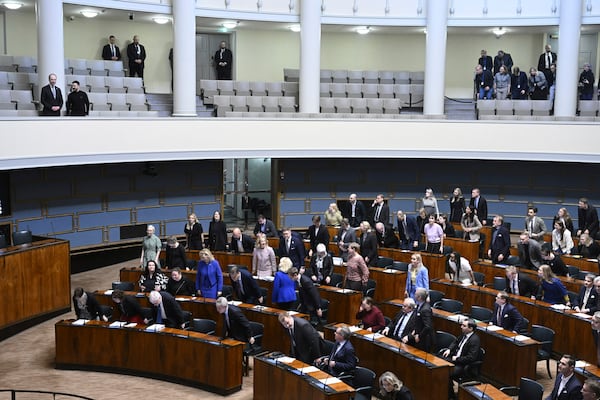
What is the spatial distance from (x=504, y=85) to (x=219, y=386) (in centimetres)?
1336

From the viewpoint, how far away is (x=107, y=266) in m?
18.0

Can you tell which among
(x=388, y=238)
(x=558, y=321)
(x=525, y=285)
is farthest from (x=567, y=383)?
(x=388, y=238)

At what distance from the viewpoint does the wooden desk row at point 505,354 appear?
983cm

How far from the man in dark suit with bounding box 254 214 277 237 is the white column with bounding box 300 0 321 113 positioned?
16.6 ft

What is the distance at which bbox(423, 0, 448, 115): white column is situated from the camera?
20.1m

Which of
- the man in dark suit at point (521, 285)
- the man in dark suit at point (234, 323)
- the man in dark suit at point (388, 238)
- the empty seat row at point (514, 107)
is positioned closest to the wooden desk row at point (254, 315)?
the man in dark suit at point (234, 323)

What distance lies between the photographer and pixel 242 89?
20.7 m

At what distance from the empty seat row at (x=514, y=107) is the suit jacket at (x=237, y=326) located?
11681 mm

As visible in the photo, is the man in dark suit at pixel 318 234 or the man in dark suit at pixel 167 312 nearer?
the man in dark suit at pixel 167 312

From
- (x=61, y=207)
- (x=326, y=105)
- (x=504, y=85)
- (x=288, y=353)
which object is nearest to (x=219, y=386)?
(x=288, y=353)

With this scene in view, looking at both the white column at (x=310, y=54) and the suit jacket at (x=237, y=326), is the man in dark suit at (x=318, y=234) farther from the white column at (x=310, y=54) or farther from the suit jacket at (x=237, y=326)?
the white column at (x=310, y=54)

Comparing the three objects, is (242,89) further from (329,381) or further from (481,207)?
(329,381)

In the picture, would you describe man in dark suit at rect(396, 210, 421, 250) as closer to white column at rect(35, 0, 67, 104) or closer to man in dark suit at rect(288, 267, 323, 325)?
man in dark suit at rect(288, 267, 323, 325)

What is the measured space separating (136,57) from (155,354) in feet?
36.2
